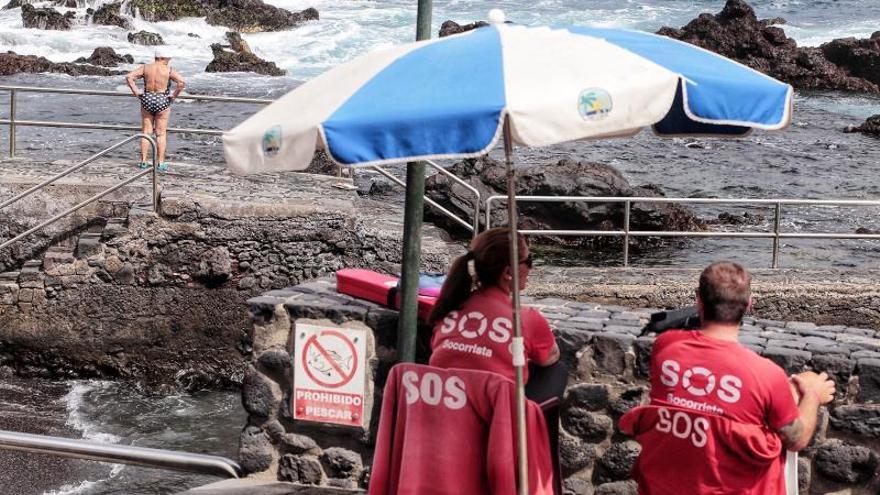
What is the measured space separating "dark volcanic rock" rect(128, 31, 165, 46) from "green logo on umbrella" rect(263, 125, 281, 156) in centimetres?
3999

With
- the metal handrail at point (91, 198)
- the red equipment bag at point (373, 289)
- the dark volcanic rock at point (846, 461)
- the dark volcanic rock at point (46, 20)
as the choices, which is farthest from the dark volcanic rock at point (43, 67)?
the dark volcanic rock at point (846, 461)

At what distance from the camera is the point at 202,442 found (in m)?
11.1

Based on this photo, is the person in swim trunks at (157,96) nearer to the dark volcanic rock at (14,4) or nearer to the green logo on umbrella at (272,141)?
the green logo on umbrella at (272,141)

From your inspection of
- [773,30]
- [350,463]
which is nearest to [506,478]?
[350,463]

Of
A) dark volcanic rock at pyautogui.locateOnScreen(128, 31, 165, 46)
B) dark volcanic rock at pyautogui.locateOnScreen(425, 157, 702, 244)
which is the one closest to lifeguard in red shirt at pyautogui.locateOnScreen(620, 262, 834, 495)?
dark volcanic rock at pyautogui.locateOnScreen(425, 157, 702, 244)

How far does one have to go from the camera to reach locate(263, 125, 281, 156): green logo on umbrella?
4719mm

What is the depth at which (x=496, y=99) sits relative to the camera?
4.35 meters

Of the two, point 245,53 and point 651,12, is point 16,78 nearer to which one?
point 245,53

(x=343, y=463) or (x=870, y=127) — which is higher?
(x=343, y=463)

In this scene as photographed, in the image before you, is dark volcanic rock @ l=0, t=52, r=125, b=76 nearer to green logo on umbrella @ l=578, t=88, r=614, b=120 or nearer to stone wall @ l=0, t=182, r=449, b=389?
stone wall @ l=0, t=182, r=449, b=389

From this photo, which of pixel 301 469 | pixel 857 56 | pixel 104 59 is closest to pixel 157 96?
pixel 301 469

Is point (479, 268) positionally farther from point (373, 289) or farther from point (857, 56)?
point (857, 56)

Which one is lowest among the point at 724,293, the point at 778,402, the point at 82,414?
the point at 82,414

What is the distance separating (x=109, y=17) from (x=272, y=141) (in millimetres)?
42127
